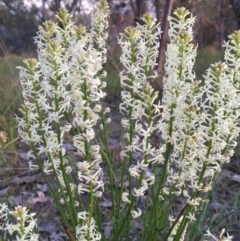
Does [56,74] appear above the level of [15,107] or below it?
above

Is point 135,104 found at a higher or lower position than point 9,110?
higher

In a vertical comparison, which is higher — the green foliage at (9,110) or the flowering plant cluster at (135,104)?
the flowering plant cluster at (135,104)

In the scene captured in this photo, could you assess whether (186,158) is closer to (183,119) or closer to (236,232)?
(183,119)

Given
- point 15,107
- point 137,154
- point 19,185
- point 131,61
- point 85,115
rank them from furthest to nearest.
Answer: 1. point 15,107
2. point 137,154
3. point 19,185
4. point 131,61
5. point 85,115

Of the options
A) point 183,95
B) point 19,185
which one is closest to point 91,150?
point 183,95

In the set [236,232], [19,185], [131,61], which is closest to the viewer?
[131,61]

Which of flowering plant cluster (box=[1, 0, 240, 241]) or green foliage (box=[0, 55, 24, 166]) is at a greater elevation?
flowering plant cluster (box=[1, 0, 240, 241])

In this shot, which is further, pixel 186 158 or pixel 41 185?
pixel 41 185

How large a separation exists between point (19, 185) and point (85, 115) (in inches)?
89.6

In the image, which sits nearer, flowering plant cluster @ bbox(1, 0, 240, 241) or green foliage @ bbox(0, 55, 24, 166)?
flowering plant cluster @ bbox(1, 0, 240, 241)

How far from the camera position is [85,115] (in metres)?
1.51

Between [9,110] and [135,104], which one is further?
[9,110]

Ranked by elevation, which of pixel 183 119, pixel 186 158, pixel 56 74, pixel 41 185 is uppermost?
pixel 56 74

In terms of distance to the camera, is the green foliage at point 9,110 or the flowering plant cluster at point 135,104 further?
the green foliage at point 9,110
